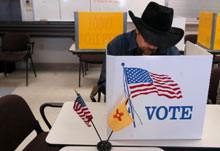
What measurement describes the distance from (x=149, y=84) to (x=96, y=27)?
168cm

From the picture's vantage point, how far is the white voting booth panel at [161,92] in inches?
42.8

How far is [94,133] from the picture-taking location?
133 cm

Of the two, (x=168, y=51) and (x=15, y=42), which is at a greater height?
(x=168, y=51)

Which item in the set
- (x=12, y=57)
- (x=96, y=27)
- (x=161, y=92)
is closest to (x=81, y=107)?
(x=161, y=92)

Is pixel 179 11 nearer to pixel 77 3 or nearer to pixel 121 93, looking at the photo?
pixel 77 3

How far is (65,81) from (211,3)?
275 centimetres

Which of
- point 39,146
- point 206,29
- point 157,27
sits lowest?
point 39,146

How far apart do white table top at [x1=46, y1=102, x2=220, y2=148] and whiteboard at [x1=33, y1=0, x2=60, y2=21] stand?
3.00 m

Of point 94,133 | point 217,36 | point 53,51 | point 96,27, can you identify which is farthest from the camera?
point 53,51

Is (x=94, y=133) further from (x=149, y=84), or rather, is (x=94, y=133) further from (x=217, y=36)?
(x=217, y=36)

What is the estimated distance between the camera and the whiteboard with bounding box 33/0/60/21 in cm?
416

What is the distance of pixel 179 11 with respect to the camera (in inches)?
167

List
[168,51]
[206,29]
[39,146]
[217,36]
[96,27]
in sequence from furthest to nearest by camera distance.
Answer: [206,29]
[217,36]
[96,27]
[168,51]
[39,146]

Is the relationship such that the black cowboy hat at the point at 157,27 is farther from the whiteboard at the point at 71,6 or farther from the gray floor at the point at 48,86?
the whiteboard at the point at 71,6
